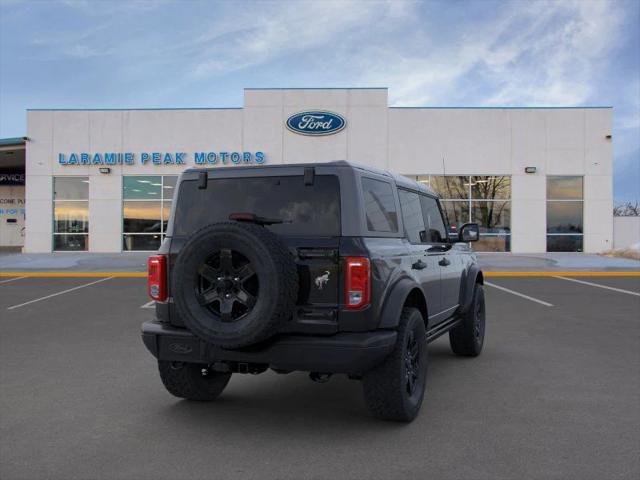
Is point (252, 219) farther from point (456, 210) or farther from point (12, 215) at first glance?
point (12, 215)

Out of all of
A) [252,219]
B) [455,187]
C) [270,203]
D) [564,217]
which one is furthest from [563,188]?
[252,219]

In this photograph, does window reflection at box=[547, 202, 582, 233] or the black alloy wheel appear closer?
the black alloy wheel

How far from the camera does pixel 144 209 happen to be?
24.4 meters

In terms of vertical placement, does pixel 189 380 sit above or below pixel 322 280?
below

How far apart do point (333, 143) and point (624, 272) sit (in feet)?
37.9

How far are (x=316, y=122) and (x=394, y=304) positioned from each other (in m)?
20.4

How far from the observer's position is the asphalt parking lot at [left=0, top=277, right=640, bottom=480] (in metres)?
3.65

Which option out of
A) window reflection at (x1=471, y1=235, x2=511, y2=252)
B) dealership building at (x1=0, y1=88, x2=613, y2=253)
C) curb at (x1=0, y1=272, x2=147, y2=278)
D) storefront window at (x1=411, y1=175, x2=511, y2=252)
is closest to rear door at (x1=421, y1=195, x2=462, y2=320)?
curb at (x1=0, y1=272, x2=147, y2=278)

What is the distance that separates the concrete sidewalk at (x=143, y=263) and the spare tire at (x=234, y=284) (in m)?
14.8

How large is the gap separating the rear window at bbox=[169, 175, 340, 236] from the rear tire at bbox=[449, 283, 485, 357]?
3044 millimetres

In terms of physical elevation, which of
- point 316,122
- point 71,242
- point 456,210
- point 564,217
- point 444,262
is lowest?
point 71,242

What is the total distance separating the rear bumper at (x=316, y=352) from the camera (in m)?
3.92

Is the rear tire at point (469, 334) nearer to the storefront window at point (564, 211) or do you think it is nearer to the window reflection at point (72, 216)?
the storefront window at point (564, 211)

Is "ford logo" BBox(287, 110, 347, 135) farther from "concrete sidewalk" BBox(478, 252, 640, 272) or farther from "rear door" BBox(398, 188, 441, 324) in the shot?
"rear door" BBox(398, 188, 441, 324)
